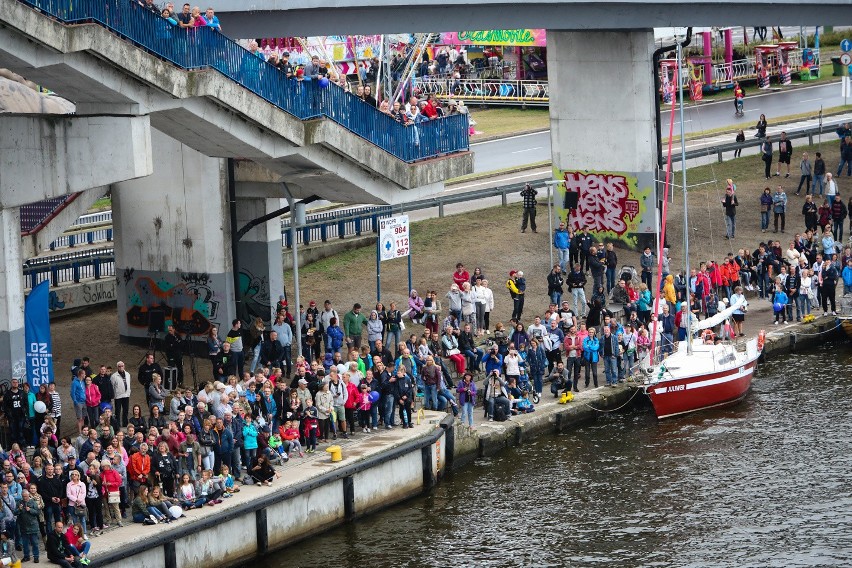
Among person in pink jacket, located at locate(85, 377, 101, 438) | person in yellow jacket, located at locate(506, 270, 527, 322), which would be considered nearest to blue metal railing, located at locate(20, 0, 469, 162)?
person in yellow jacket, located at locate(506, 270, 527, 322)

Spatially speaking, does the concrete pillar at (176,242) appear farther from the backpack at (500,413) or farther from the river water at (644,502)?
the river water at (644,502)

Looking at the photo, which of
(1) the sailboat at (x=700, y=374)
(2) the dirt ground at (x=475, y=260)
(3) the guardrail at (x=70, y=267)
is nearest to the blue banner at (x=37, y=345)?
(2) the dirt ground at (x=475, y=260)

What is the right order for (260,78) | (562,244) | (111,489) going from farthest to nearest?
(562,244), (260,78), (111,489)

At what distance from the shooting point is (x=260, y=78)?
37.8 metres

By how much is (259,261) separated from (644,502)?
1360 cm

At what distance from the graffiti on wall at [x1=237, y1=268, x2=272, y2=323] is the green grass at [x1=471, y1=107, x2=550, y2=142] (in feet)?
107

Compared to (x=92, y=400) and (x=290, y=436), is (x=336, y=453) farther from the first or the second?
(x=92, y=400)

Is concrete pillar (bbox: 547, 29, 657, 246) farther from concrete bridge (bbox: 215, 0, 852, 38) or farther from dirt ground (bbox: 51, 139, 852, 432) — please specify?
dirt ground (bbox: 51, 139, 852, 432)

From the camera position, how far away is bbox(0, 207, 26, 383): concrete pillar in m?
34.9

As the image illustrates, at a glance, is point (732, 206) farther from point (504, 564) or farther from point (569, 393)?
point (504, 564)

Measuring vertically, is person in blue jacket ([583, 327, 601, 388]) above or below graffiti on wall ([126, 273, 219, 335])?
below

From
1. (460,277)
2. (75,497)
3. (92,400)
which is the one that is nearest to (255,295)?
(460,277)

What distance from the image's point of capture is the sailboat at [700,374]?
40125 millimetres

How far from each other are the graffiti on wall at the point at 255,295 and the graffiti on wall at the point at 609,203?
1347cm
